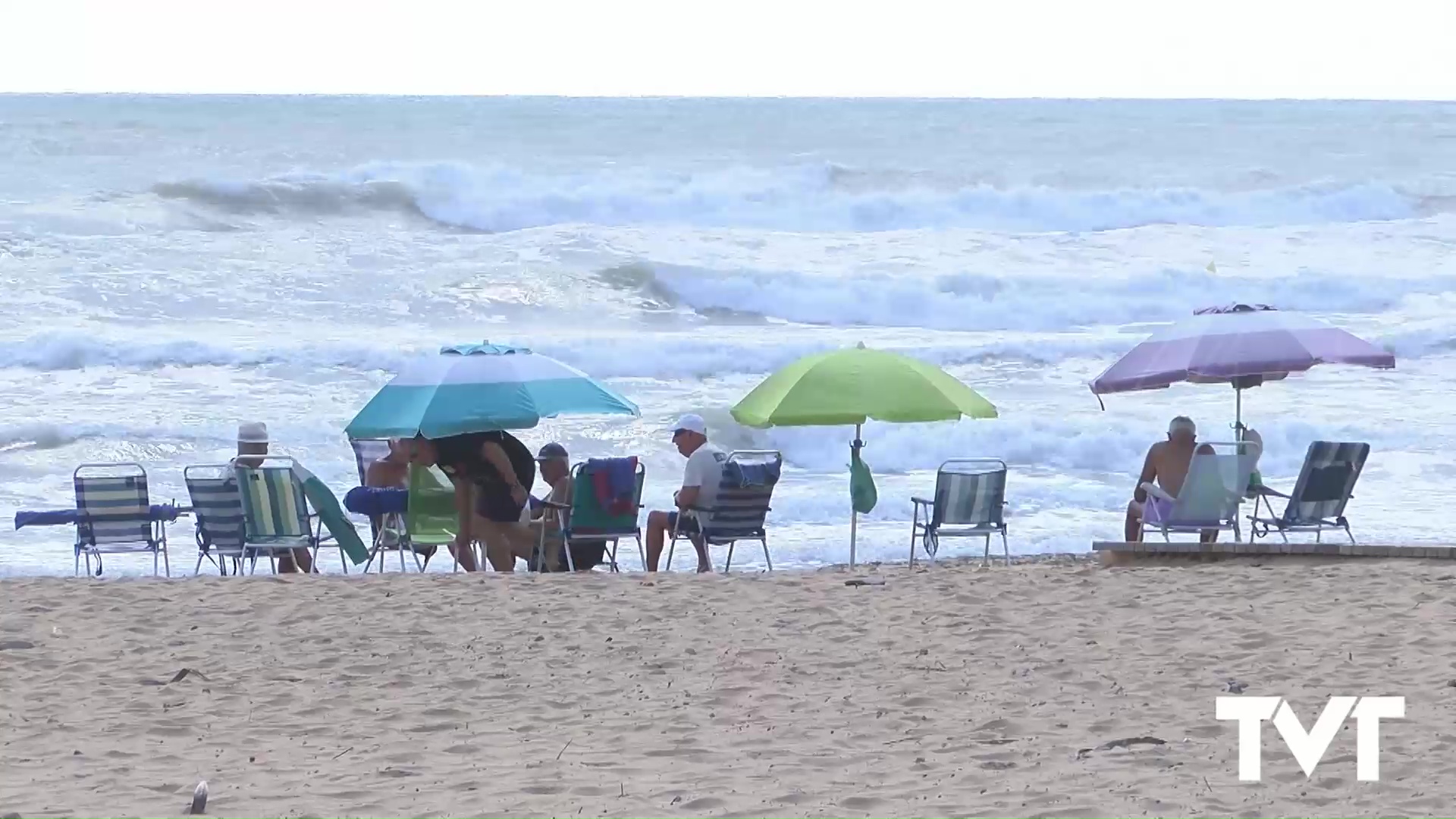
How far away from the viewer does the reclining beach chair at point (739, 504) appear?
9.03 metres

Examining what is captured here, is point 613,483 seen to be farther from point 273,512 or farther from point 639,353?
point 639,353

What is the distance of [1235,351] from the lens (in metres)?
9.06

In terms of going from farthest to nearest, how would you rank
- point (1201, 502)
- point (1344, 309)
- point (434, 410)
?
1. point (1344, 309)
2. point (1201, 502)
3. point (434, 410)

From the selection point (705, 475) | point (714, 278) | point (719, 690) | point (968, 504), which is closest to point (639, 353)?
point (714, 278)

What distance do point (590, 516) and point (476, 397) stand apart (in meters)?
0.77

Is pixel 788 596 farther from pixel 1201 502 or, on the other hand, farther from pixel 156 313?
pixel 156 313

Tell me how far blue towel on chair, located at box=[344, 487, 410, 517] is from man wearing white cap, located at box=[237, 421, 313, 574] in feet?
1.59

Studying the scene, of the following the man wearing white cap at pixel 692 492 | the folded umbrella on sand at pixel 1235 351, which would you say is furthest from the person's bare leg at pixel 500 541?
the folded umbrella on sand at pixel 1235 351

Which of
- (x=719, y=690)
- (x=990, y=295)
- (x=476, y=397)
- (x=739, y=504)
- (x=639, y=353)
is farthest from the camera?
(x=990, y=295)

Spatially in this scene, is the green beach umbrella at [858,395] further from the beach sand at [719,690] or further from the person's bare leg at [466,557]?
the person's bare leg at [466,557]

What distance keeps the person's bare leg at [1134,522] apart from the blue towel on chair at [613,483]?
101 inches

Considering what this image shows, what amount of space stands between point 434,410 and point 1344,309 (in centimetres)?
1917

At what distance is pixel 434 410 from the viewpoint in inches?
336

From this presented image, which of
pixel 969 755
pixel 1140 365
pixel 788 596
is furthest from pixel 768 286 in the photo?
pixel 969 755
